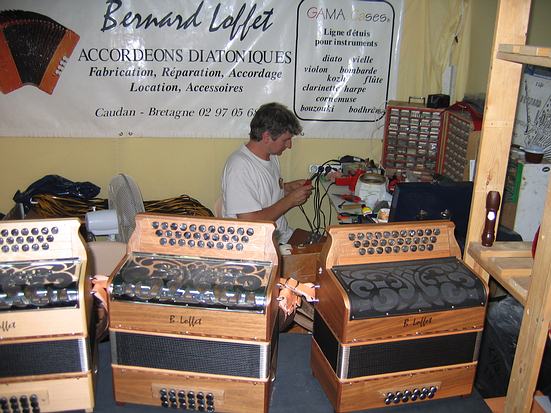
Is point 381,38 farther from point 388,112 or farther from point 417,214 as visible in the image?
point 417,214

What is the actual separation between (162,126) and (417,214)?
7.40ft

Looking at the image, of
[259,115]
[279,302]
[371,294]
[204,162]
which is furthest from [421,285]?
[204,162]

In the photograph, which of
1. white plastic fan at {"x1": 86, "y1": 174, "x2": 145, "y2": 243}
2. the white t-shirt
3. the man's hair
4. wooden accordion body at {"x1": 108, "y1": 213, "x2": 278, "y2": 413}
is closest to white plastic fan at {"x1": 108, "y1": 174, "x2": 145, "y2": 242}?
white plastic fan at {"x1": 86, "y1": 174, "x2": 145, "y2": 243}

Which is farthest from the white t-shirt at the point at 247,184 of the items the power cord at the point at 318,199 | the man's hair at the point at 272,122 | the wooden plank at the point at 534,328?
the wooden plank at the point at 534,328

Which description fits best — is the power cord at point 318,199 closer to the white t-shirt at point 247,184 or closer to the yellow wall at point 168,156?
the yellow wall at point 168,156

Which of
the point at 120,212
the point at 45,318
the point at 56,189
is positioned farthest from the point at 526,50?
the point at 56,189

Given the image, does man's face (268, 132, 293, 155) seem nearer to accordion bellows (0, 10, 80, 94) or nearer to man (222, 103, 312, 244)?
man (222, 103, 312, 244)

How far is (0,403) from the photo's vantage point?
163cm

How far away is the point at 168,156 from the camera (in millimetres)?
4258

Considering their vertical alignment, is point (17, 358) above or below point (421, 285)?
below

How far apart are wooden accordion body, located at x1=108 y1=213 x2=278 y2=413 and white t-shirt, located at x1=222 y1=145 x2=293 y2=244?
56.7 inches

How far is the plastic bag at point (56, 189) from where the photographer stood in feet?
13.1

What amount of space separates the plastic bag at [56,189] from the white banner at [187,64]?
Result: 0.35m

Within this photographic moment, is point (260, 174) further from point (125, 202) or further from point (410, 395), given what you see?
point (410, 395)
